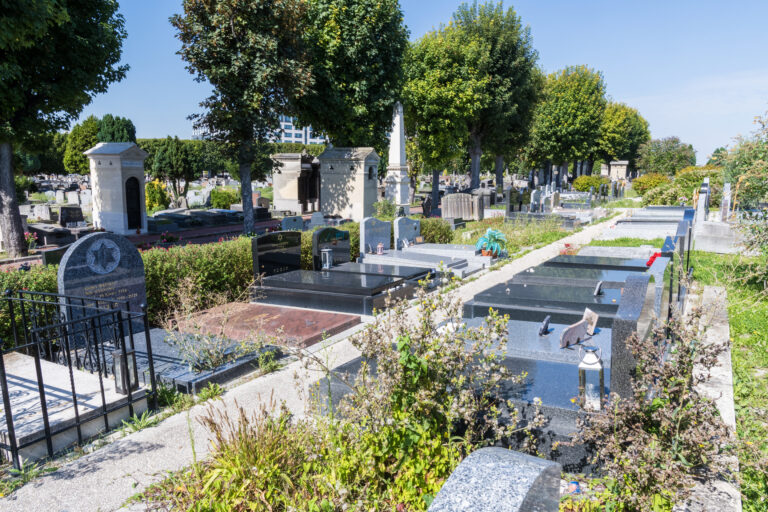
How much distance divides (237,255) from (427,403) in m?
7.72

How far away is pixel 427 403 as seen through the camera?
348 centimetres

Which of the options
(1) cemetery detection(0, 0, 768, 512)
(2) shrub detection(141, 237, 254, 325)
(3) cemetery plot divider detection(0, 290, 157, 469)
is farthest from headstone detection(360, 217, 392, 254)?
(3) cemetery plot divider detection(0, 290, 157, 469)

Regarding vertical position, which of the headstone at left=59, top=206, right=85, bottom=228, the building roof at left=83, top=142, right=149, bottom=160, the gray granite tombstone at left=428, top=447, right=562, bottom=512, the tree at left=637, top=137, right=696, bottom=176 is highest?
the tree at left=637, top=137, right=696, bottom=176

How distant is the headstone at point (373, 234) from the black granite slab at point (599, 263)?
4.61 m

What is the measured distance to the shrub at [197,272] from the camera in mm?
8719

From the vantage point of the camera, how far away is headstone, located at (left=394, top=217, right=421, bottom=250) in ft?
47.6

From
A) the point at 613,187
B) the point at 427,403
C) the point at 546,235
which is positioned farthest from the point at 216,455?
the point at 613,187

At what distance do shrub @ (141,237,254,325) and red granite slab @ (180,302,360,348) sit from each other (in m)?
0.36

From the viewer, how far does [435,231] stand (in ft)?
55.1

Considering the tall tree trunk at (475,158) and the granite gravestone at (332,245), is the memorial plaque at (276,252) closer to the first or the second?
the granite gravestone at (332,245)

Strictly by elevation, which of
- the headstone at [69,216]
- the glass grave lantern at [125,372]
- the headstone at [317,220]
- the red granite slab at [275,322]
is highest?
the headstone at [69,216]

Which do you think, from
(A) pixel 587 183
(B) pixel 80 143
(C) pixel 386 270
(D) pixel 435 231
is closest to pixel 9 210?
(C) pixel 386 270

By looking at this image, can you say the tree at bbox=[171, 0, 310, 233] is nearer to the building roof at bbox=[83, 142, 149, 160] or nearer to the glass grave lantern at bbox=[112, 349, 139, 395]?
the building roof at bbox=[83, 142, 149, 160]

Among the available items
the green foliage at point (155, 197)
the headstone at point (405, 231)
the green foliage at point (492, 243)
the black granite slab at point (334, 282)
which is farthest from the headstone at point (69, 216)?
the green foliage at point (492, 243)
